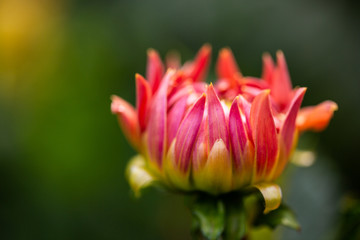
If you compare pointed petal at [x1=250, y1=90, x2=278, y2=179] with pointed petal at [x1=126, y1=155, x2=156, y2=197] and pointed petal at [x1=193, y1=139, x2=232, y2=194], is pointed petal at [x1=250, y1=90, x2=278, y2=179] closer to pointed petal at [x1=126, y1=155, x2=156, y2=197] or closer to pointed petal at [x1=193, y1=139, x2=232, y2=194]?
pointed petal at [x1=193, y1=139, x2=232, y2=194]

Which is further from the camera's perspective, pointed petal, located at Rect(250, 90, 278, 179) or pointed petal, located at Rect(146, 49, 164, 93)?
pointed petal, located at Rect(146, 49, 164, 93)

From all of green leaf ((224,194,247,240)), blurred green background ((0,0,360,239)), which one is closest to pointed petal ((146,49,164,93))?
green leaf ((224,194,247,240))

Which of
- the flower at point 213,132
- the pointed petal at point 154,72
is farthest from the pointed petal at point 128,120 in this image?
the pointed petal at point 154,72

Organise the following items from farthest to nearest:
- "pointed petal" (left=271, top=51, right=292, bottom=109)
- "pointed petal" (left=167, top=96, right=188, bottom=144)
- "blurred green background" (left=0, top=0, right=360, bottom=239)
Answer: "blurred green background" (left=0, top=0, right=360, bottom=239) → "pointed petal" (left=271, top=51, right=292, bottom=109) → "pointed petal" (left=167, top=96, right=188, bottom=144)

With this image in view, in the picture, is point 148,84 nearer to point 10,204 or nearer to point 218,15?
point 10,204

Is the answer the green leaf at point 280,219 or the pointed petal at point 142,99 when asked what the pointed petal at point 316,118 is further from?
the pointed petal at point 142,99

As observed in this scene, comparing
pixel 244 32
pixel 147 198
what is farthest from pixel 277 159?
pixel 244 32

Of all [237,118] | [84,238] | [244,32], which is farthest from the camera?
[244,32]
